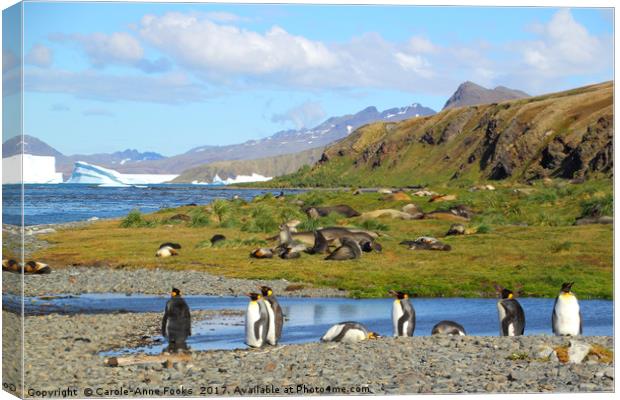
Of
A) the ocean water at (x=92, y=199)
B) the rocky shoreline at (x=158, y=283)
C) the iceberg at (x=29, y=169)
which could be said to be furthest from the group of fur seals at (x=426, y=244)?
the iceberg at (x=29, y=169)

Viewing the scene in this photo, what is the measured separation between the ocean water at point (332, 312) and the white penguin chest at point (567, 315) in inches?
11.5

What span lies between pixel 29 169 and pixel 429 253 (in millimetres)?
7507

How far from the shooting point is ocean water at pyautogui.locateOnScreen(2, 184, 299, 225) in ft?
38.6

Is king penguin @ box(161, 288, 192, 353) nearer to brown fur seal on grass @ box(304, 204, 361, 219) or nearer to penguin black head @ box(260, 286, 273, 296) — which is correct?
penguin black head @ box(260, 286, 273, 296)

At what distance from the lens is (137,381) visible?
37.8 feet

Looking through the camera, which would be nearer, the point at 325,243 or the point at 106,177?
the point at 106,177

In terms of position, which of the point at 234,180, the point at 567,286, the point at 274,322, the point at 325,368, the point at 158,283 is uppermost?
the point at 234,180

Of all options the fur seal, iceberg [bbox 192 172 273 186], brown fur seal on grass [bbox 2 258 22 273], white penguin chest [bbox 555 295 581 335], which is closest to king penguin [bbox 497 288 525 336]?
white penguin chest [bbox 555 295 581 335]

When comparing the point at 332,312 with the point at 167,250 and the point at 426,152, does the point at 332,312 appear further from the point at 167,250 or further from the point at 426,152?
the point at 426,152

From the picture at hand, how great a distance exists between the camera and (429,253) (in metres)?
17.3

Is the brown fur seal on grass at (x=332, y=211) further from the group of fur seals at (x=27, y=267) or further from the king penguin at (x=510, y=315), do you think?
the group of fur seals at (x=27, y=267)

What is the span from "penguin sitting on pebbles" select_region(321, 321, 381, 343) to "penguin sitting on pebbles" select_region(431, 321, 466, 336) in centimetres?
97

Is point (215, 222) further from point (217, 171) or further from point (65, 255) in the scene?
point (65, 255)

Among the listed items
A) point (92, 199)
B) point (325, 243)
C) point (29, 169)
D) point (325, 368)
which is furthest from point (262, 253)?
Answer: point (29, 169)
